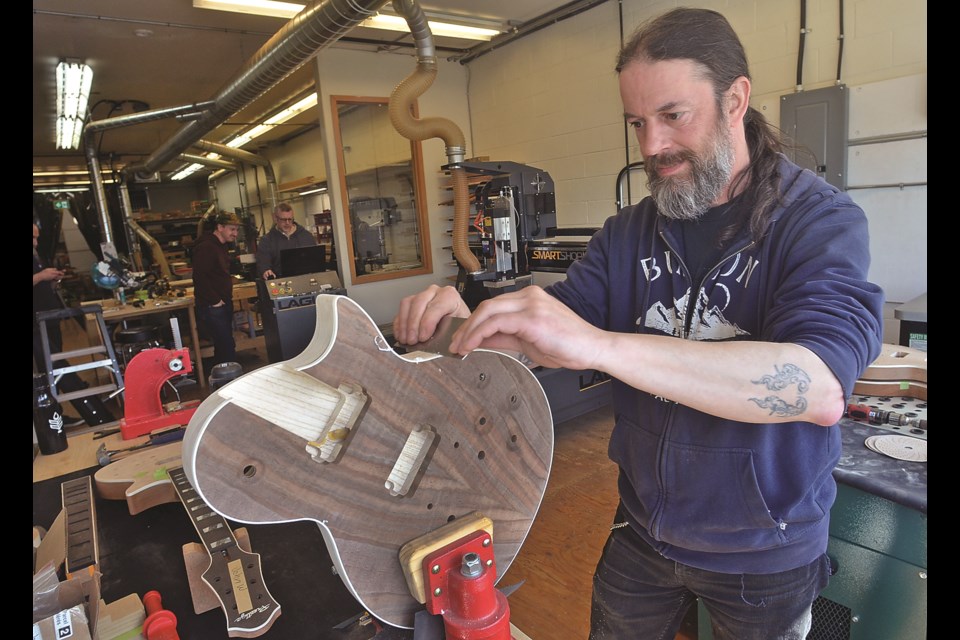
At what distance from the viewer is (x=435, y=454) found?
724 millimetres

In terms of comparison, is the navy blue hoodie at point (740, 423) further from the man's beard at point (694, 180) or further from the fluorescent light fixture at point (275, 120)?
the fluorescent light fixture at point (275, 120)

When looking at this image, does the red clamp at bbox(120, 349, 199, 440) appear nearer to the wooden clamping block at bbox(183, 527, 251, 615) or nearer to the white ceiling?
the wooden clamping block at bbox(183, 527, 251, 615)

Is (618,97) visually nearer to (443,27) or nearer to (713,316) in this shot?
(443,27)

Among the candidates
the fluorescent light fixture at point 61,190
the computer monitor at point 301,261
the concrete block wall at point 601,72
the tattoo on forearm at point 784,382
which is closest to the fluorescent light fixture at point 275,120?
Answer: the concrete block wall at point 601,72

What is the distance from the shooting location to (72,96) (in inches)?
213

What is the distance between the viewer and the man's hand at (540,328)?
2.11ft

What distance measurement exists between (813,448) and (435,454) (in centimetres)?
59

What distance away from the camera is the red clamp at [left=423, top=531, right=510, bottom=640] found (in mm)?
665

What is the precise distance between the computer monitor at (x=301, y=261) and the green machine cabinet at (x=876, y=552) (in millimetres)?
4166

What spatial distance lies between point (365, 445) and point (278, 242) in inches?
196

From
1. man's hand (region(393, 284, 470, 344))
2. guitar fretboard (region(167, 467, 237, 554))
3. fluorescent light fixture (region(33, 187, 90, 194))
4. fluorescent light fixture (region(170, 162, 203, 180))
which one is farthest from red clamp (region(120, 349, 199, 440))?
fluorescent light fixture (region(33, 187, 90, 194))

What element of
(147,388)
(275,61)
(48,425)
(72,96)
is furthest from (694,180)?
(72,96)

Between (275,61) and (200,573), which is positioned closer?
(200,573)

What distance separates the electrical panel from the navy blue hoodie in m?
2.55
